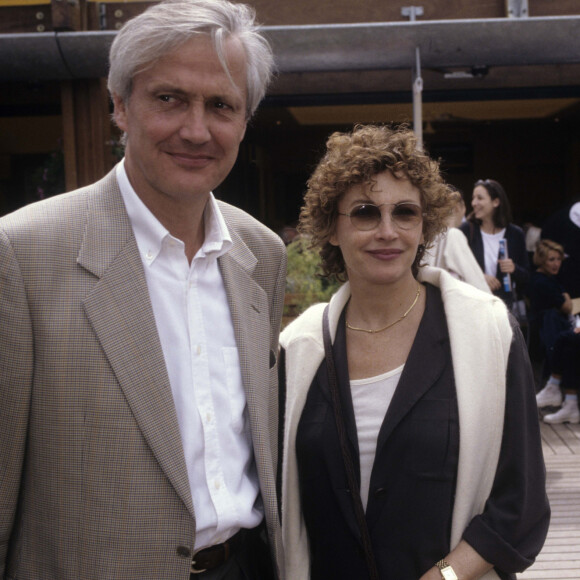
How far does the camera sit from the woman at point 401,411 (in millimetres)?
1972

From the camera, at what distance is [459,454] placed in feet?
6.46

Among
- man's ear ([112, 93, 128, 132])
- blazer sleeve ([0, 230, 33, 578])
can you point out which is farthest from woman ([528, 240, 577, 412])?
blazer sleeve ([0, 230, 33, 578])

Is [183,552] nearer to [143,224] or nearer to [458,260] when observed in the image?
[143,224]

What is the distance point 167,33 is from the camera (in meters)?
1.70

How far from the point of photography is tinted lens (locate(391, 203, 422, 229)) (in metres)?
2.14

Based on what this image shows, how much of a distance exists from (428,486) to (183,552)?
69 cm

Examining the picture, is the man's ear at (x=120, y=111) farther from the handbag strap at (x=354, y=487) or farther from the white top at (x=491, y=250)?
the white top at (x=491, y=250)

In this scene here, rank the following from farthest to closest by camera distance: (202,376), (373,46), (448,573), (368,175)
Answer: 1. (373,46)
2. (368,175)
3. (448,573)
4. (202,376)

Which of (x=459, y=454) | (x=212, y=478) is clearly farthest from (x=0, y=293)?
(x=459, y=454)

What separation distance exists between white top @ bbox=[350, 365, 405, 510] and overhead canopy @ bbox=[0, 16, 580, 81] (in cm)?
456

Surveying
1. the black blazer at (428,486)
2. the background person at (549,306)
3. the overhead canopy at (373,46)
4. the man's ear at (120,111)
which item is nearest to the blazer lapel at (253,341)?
the black blazer at (428,486)

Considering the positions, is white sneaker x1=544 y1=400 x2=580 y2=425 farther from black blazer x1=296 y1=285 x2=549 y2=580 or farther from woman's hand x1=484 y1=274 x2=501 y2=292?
black blazer x1=296 y1=285 x2=549 y2=580

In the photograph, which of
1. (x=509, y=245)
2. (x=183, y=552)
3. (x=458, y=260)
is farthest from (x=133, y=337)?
(x=509, y=245)

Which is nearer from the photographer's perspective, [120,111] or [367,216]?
[120,111]
